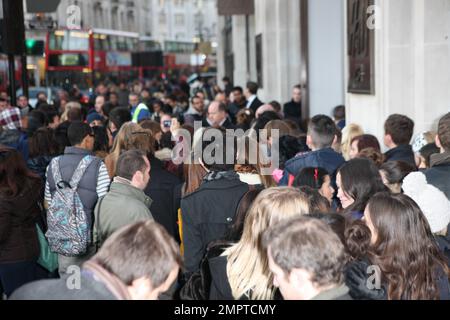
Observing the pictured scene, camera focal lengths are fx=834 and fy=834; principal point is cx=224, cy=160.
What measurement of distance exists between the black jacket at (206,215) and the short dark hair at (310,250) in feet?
7.11

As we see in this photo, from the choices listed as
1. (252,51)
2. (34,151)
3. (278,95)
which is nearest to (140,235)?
(34,151)

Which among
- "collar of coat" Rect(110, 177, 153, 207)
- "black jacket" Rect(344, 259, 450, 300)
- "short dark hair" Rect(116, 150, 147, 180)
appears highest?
"short dark hair" Rect(116, 150, 147, 180)

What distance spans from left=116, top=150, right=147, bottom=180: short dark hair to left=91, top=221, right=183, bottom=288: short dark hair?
282cm

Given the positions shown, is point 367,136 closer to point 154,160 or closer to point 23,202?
point 154,160

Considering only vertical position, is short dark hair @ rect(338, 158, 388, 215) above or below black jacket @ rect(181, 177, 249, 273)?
above

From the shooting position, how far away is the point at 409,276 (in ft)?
14.0

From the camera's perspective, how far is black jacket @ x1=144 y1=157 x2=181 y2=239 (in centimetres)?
740

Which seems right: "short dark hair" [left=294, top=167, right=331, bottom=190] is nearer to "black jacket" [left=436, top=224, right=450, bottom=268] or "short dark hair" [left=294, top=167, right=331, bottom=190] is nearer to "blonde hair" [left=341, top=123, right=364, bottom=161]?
"black jacket" [left=436, top=224, right=450, bottom=268]

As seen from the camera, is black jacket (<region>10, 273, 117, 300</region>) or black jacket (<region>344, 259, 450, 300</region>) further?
black jacket (<region>344, 259, 450, 300</region>)

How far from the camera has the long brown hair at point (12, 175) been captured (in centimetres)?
675

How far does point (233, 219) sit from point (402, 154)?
8.57ft

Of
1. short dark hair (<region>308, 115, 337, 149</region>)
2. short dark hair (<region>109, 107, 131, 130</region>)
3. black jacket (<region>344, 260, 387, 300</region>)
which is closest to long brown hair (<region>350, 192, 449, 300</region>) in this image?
black jacket (<region>344, 260, 387, 300</region>)

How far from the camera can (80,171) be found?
6922 mm

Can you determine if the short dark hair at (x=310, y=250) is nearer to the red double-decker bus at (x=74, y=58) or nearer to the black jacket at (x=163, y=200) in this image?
the black jacket at (x=163, y=200)
